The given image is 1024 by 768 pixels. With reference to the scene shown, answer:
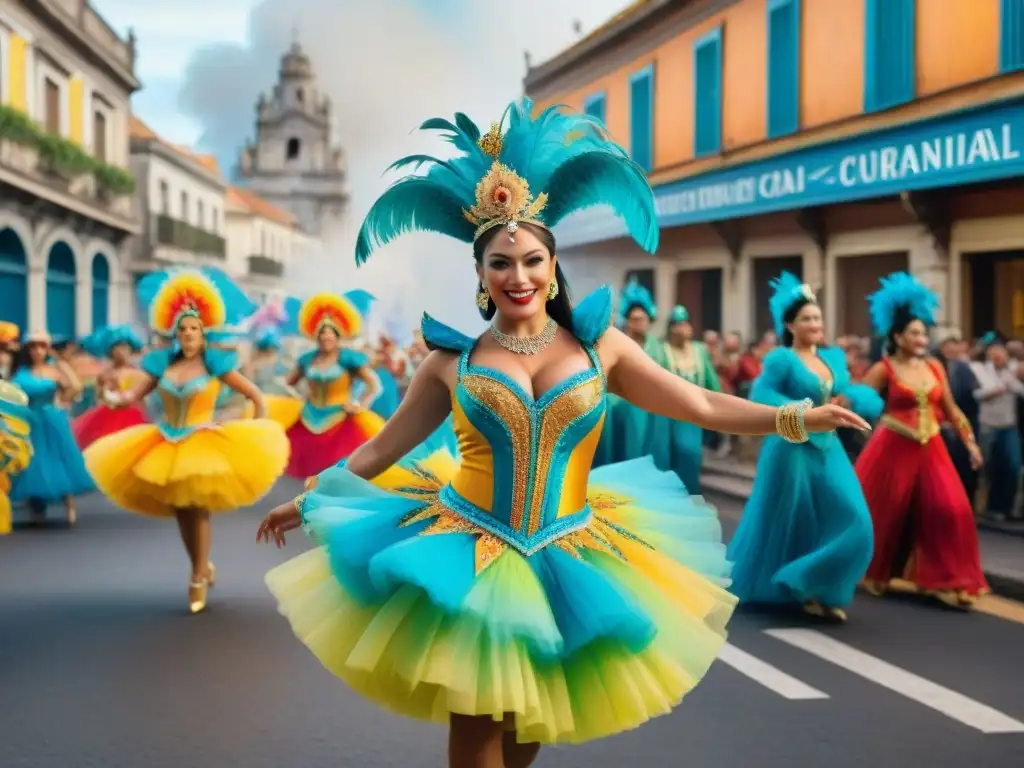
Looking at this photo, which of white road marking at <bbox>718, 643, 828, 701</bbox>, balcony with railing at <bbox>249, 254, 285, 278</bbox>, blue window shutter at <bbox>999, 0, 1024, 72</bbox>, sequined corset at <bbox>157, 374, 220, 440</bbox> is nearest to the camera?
white road marking at <bbox>718, 643, 828, 701</bbox>

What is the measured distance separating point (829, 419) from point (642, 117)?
23784 millimetres

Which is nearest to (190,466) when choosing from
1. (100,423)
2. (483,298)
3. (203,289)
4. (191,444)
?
(191,444)

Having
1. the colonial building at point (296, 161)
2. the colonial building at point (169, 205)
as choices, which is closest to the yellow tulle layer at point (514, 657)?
the colonial building at point (169, 205)

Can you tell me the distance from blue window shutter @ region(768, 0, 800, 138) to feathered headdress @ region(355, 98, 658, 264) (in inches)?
668

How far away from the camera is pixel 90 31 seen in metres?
35.4

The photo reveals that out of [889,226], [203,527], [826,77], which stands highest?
[826,77]

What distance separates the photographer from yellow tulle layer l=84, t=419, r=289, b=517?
8422 mm

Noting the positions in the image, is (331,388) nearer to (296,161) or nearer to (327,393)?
(327,393)

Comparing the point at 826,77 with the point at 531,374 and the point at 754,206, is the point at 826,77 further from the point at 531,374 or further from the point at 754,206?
the point at 531,374

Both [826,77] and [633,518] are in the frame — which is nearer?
[633,518]

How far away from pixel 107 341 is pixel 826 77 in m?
10.7

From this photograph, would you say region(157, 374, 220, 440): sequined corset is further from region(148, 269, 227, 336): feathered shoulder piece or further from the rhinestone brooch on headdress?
the rhinestone brooch on headdress

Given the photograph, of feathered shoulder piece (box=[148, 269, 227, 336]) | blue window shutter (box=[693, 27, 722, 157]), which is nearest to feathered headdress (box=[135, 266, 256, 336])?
feathered shoulder piece (box=[148, 269, 227, 336])

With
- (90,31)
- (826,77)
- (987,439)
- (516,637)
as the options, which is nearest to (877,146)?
(826,77)
